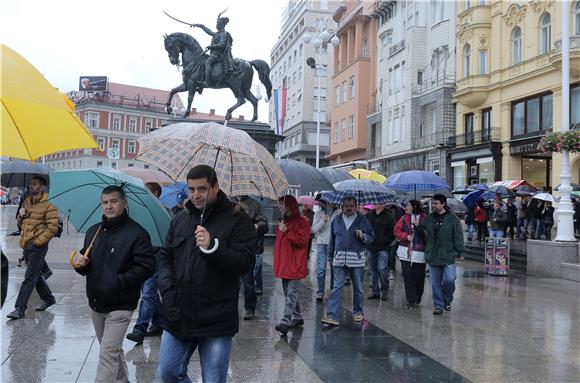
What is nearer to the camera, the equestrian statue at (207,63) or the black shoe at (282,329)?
the black shoe at (282,329)

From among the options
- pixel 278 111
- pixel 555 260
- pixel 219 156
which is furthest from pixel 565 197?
pixel 278 111

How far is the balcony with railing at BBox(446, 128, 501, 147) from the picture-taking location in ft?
102

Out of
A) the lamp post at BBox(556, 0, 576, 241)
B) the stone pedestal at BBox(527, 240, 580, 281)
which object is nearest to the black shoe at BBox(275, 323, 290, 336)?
the stone pedestal at BBox(527, 240, 580, 281)

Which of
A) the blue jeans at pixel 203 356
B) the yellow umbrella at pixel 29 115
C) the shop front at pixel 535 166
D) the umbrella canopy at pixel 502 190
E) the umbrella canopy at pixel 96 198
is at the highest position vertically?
the shop front at pixel 535 166

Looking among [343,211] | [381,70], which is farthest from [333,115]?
[343,211]

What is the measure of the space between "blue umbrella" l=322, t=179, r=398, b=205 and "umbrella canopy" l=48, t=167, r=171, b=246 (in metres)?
3.90

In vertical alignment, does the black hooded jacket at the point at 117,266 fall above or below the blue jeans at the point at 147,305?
above

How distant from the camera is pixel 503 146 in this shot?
30.6 meters

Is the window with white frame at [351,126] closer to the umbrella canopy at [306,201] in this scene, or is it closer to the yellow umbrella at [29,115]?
the umbrella canopy at [306,201]

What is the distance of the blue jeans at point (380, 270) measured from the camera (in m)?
10.0

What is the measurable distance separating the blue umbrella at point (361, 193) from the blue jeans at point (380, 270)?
5.02 ft

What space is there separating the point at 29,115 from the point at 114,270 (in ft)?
4.33

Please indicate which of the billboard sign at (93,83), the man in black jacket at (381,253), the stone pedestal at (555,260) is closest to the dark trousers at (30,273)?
the man in black jacket at (381,253)

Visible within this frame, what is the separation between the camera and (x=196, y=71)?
1922 cm
